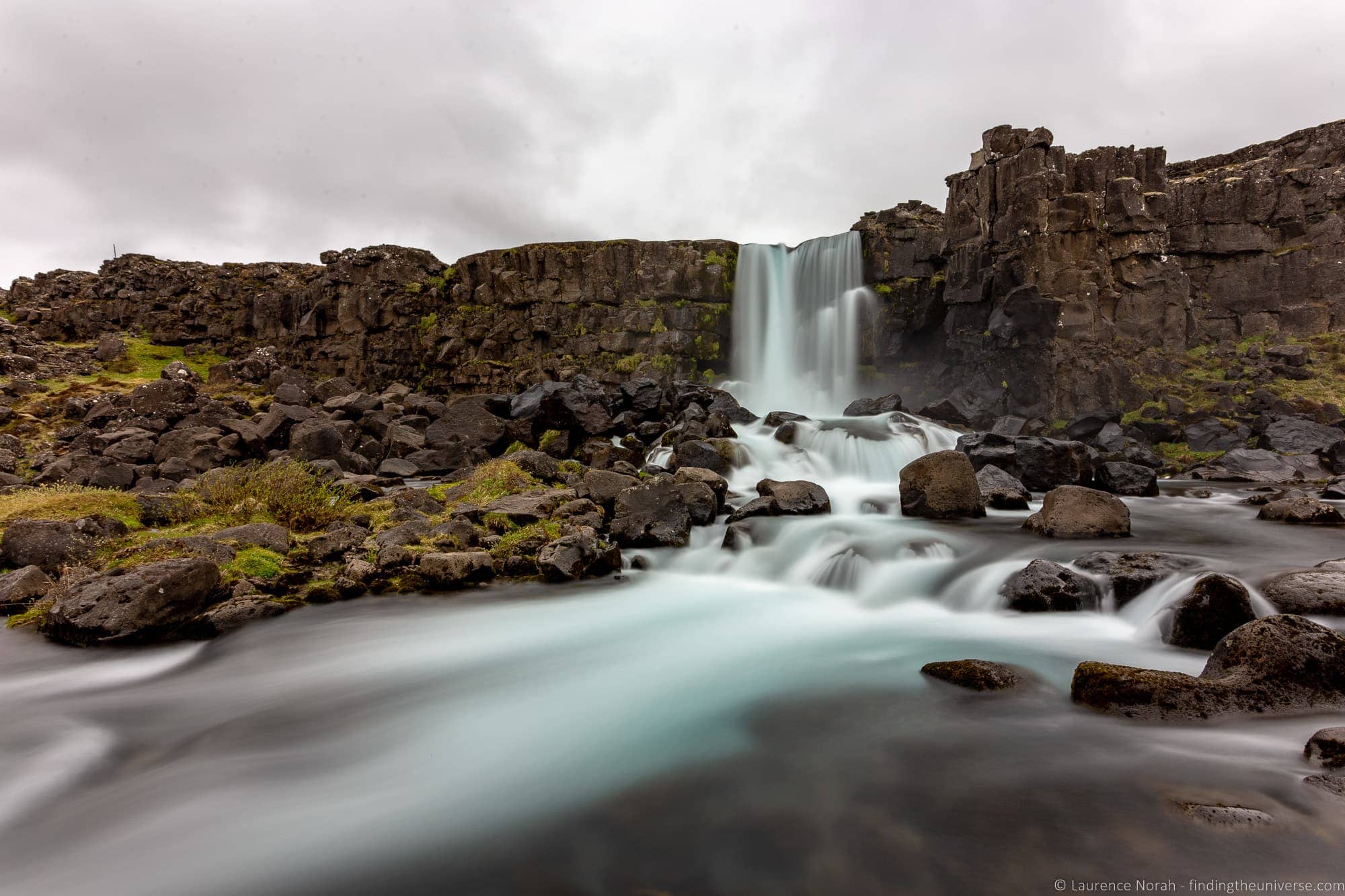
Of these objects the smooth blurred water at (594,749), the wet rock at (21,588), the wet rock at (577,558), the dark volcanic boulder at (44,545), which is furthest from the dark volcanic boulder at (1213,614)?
the dark volcanic boulder at (44,545)

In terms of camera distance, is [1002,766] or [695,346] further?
[695,346]

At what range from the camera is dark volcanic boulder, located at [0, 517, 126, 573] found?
796cm

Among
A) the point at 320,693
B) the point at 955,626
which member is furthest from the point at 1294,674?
the point at 320,693

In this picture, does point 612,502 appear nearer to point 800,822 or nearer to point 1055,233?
point 800,822

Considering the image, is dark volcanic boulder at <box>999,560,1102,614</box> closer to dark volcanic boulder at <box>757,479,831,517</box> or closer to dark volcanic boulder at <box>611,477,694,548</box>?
dark volcanic boulder at <box>611,477,694,548</box>

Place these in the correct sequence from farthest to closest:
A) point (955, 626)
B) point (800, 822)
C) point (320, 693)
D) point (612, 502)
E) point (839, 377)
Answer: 1. point (839, 377)
2. point (612, 502)
3. point (955, 626)
4. point (320, 693)
5. point (800, 822)

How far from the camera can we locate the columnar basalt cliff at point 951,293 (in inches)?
962

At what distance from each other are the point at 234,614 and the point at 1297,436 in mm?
27879

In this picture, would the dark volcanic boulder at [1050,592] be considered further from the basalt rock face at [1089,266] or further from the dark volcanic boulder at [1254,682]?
the basalt rock face at [1089,266]

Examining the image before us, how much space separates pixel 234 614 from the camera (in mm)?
7000

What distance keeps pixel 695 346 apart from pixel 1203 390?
68.6 feet

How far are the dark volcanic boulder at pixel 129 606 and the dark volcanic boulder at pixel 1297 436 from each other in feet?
87.9

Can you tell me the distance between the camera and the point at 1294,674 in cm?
413

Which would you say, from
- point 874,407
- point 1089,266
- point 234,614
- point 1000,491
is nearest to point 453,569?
point 234,614
